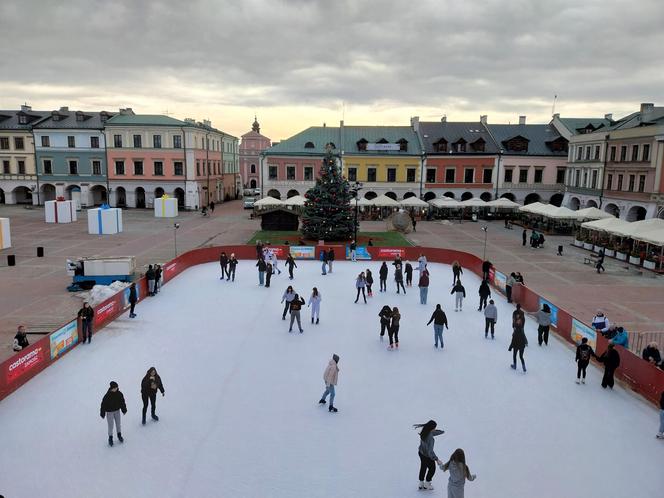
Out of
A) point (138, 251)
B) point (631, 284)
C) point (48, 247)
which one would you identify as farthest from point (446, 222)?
point (48, 247)

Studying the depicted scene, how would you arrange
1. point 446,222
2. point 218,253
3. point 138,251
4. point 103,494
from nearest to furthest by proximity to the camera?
point 103,494 → point 218,253 → point 138,251 → point 446,222

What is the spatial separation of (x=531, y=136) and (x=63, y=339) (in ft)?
176

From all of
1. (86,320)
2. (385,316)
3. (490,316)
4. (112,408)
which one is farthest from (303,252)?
(112,408)

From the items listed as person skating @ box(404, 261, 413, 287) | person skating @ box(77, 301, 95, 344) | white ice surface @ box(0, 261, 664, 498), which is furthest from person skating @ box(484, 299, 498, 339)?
person skating @ box(77, 301, 95, 344)

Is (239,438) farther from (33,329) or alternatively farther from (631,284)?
(631,284)

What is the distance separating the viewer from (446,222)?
164ft

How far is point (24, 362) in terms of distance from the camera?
12.8 m

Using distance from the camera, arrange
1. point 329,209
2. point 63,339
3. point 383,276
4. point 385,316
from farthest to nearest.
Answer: point 329,209
point 383,276
point 385,316
point 63,339

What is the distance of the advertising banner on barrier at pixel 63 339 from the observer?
14219 mm

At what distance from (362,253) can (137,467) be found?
22136 mm

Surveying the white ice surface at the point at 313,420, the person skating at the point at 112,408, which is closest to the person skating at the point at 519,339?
the white ice surface at the point at 313,420

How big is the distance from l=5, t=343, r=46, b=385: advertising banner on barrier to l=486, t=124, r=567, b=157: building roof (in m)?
50.6

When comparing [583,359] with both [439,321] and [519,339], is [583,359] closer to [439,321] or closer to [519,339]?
[519,339]

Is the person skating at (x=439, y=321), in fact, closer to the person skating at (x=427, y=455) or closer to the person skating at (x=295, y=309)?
the person skating at (x=295, y=309)
